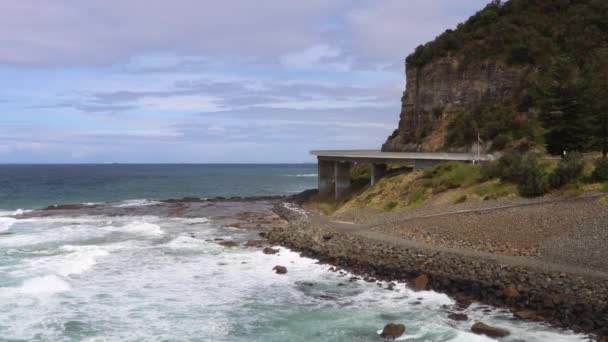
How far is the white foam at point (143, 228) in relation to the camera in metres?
40.3

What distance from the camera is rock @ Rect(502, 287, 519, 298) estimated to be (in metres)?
19.7

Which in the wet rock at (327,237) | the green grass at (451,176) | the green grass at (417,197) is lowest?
the wet rock at (327,237)

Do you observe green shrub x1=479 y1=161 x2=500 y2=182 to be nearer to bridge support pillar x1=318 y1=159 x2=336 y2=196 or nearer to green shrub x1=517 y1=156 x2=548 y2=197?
green shrub x1=517 y1=156 x2=548 y2=197

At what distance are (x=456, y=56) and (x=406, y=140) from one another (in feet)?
39.4

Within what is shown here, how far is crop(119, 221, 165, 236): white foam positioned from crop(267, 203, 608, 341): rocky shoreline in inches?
560

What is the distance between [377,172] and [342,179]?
6158 mm

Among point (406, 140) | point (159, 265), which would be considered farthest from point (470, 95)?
point (159, 265)

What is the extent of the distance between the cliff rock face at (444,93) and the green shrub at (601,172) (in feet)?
88.5

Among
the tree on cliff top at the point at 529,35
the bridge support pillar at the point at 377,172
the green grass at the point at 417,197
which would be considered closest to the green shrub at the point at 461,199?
the green grass at the point at 417,197

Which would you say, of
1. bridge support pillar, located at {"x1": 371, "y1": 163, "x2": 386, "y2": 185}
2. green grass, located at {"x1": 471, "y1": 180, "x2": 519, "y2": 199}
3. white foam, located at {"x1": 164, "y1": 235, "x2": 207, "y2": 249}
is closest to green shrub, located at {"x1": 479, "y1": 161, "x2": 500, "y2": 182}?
green grass, located at {"x1": 471, "y1": 180, "x2": 519, "y2": 199}

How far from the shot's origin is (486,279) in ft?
70.6

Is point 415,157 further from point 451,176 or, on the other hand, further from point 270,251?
point 270,251

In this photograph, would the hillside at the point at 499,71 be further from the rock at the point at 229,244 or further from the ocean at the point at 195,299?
the ocean at the point at 195,299

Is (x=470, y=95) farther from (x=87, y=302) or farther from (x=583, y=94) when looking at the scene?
(x=87, y=302)
